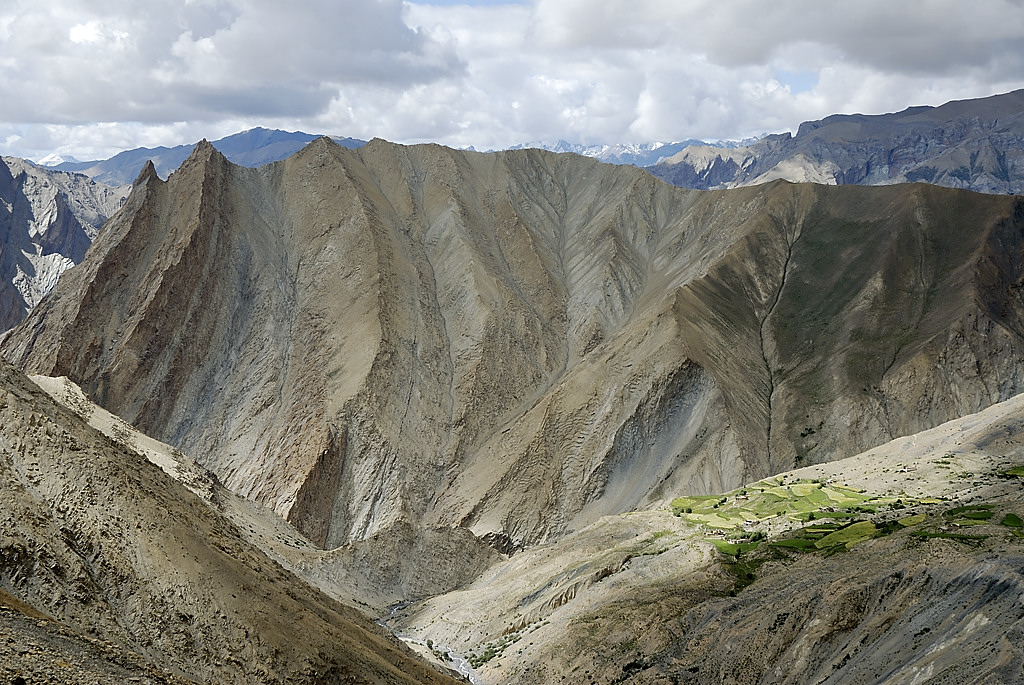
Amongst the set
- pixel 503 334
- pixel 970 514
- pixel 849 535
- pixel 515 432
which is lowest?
pixel 849 535

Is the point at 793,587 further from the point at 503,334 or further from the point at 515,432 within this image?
the point at 503,334

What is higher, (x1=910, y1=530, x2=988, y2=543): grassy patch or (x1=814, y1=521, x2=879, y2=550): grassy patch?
(x1=910, y1=530, x2=988, y2=543): grassy patch

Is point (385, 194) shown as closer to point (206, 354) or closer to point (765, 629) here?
point (206, 354)

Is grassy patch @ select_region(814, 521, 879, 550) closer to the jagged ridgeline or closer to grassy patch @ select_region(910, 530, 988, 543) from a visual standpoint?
grassy patch @ select_region(910, 530, 988, 543)

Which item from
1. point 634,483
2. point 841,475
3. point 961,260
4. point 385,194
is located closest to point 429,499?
point 634,483

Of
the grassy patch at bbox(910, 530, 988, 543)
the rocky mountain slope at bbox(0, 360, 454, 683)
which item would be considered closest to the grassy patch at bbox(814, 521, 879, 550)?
the grassy patch at bbox(910, 530, 988, 543)

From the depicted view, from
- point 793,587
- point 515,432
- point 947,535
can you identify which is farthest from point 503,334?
point 947,535
